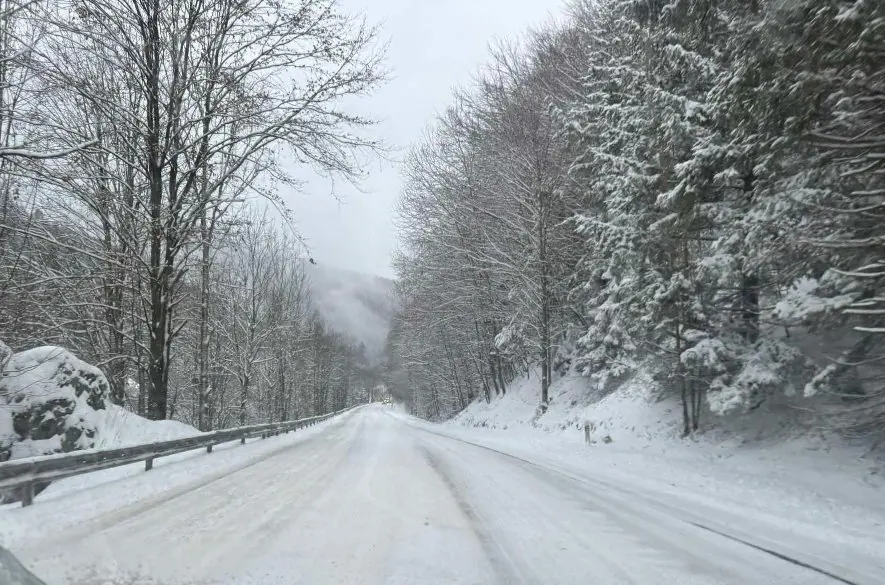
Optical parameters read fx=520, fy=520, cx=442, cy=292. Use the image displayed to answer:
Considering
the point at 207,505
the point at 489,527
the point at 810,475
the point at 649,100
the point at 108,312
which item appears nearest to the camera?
the point at 489,527

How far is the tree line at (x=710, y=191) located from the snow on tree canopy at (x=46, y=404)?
1229 cm

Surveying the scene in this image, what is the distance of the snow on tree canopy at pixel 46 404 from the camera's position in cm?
966

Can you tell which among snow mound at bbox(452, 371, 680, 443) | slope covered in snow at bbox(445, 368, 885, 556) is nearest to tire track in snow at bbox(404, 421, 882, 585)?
slope covered in snow at bbox(445, 368, 885, 556)

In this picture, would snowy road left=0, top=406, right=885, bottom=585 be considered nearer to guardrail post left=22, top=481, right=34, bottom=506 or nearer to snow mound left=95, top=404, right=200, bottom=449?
guardrail post left=22, top=481, right=34, bottom=506

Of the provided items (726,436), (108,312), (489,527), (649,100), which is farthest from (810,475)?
(108,312)

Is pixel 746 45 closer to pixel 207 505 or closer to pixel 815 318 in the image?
pixel 815 318

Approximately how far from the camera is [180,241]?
1309cm

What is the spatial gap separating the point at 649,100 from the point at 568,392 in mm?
14492

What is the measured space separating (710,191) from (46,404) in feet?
46.0

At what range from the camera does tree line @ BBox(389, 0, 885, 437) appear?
6.70 metres

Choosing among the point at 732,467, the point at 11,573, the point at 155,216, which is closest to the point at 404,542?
the point at 11,573

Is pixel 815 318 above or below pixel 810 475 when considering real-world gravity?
above

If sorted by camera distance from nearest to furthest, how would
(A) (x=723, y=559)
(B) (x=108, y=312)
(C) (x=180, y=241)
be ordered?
(A) (x=723, y=559) < (C) (x=180, y=241) < (B) (x=108, y=312)

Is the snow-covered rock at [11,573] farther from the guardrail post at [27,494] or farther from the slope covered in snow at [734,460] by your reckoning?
the slope covered in snow at [734,460]
